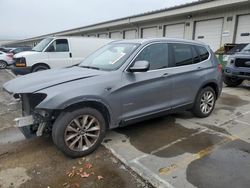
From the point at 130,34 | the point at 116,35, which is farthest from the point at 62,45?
the point at 116,35

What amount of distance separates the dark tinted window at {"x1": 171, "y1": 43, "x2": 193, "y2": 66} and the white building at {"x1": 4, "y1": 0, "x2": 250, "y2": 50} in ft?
29.3

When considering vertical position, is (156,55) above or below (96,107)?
above

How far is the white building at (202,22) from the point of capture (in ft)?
43.3

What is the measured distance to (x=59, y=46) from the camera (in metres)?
10.2

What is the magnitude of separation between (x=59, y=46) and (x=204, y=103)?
6896 millimetres

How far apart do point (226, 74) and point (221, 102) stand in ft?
8.11

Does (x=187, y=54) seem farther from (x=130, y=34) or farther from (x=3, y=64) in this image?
(x=130, y=34)

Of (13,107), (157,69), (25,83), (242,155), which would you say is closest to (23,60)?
(13,107)

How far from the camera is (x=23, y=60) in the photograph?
9.62m

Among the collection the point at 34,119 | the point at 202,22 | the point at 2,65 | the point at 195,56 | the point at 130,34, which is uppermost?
the point at 202,22

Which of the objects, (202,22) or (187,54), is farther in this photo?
(202,22)

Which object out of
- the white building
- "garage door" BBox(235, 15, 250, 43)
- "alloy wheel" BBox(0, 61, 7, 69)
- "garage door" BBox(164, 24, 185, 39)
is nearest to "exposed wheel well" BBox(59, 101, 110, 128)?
the white building

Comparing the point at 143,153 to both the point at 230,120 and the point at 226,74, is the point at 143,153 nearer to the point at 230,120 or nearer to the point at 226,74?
the point at 230,120

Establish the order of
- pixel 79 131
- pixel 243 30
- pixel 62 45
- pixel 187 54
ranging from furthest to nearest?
pixel 243 30, pixel 62 45, pixel 187 54, pixel 79 131
